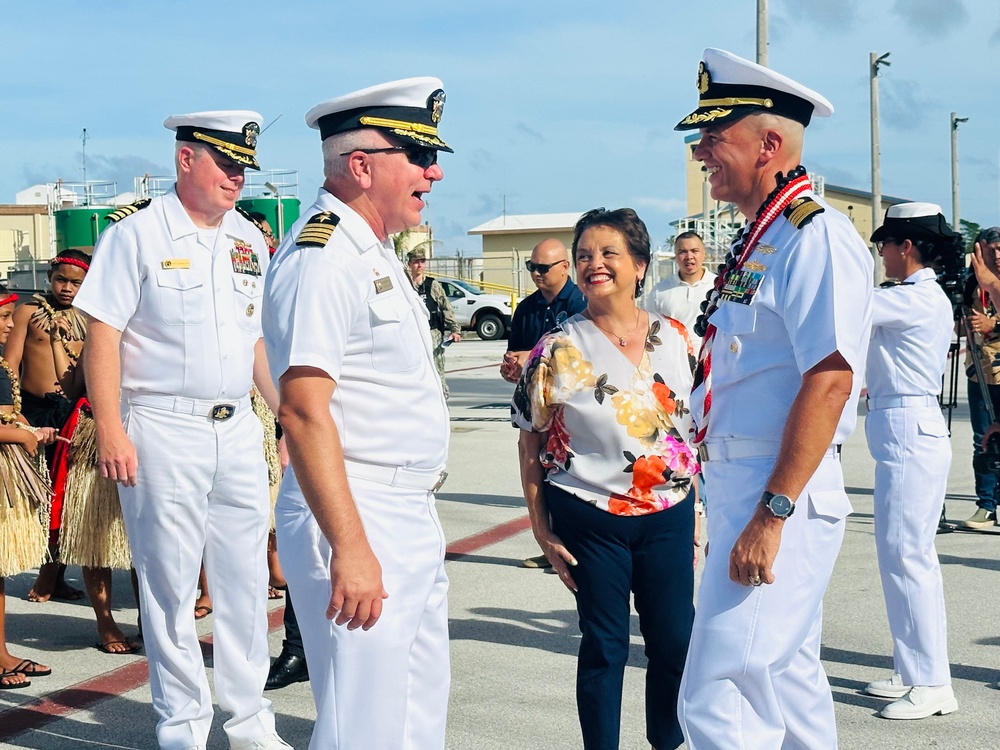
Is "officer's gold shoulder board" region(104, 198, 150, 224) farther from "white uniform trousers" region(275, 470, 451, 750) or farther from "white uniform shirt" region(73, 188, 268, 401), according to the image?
"white uniform trousers" region(275, 470, 451, 750)

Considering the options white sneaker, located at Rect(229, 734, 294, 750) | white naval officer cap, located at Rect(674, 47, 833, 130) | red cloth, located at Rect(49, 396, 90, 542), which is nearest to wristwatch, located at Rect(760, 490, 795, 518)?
white naval officer cap, located at Rect(674, 47, 833, 130)

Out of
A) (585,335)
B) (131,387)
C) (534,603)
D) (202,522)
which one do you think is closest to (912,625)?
(585,335)

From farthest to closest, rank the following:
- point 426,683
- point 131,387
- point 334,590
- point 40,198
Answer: point 40,198
point 131,387
point 426,683
point 334,590

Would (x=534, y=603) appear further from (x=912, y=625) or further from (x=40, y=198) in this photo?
(x=40, y=198)

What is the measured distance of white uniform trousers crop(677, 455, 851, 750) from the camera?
308cm

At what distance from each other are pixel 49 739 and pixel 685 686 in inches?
108

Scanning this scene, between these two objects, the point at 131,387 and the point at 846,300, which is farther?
the point at 131,387

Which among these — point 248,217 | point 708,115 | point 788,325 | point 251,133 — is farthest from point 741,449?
point 248,217

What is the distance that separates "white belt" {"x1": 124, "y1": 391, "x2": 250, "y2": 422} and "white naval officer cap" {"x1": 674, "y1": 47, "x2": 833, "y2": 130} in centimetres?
219

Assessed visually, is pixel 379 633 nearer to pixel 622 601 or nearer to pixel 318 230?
pixel 318 230

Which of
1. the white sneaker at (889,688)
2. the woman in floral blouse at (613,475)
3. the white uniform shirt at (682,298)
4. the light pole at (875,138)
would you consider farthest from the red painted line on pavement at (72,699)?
the light pole at (875,138)

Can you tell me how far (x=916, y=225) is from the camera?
5.15m

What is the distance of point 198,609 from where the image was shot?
660cm

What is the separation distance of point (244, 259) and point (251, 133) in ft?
1.64
